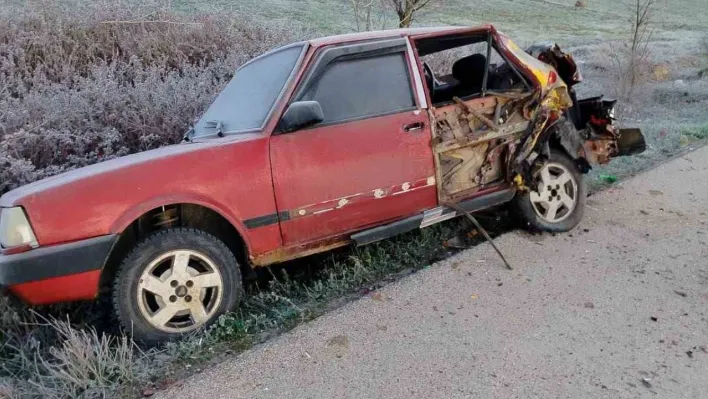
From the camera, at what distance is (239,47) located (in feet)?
25.2

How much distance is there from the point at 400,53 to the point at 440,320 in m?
1.97

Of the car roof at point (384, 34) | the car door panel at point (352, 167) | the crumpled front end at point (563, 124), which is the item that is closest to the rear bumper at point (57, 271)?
the car door panel at point (352, 167)

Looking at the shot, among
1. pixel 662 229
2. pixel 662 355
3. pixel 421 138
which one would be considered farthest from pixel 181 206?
pixel 662 229

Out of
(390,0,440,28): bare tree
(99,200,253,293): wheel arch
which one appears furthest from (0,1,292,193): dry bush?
(99,200,253,293): wheel arch

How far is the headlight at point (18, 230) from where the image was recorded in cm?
302

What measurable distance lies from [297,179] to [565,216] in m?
2.51

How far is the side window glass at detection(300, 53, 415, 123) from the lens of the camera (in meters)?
3.79

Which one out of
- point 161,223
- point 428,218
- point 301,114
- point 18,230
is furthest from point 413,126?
point 18,230

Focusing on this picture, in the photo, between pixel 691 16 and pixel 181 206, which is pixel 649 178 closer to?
pixel 181 206

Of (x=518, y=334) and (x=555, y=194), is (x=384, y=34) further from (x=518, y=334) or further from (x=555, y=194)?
(x=518, y=334)

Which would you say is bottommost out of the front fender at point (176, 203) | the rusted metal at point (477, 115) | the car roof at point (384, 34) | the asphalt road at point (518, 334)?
the asphalt road at point (518, 334)

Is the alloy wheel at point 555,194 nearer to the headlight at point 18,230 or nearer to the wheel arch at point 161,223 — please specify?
the wheel arch at point 161,223

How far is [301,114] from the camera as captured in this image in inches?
137

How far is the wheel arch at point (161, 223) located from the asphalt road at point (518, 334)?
2.93 feet
